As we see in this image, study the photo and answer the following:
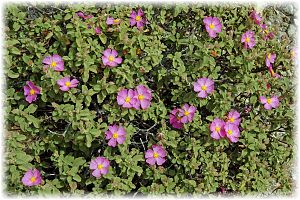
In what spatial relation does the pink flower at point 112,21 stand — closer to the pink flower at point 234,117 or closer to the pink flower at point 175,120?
the pink flower at point 175,120

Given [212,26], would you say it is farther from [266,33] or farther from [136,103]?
[136,103]

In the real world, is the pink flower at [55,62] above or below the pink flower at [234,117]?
above

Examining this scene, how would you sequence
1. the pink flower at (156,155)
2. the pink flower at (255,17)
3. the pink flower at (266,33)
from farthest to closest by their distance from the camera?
the pink flower at (266,33) → the pink flower at (255,17) → the pink flower at (156,155)

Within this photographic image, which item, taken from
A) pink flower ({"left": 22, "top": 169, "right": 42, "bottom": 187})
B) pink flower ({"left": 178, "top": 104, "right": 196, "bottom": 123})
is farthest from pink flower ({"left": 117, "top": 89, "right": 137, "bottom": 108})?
pink flower ({"left": 22, "top": 169, "right": 42, "bottom": 187})

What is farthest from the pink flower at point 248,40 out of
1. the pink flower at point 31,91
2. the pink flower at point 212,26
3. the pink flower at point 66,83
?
the pink flower at point 31,91

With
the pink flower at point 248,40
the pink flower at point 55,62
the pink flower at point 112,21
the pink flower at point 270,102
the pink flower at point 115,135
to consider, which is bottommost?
the pink flower at point 115,135
